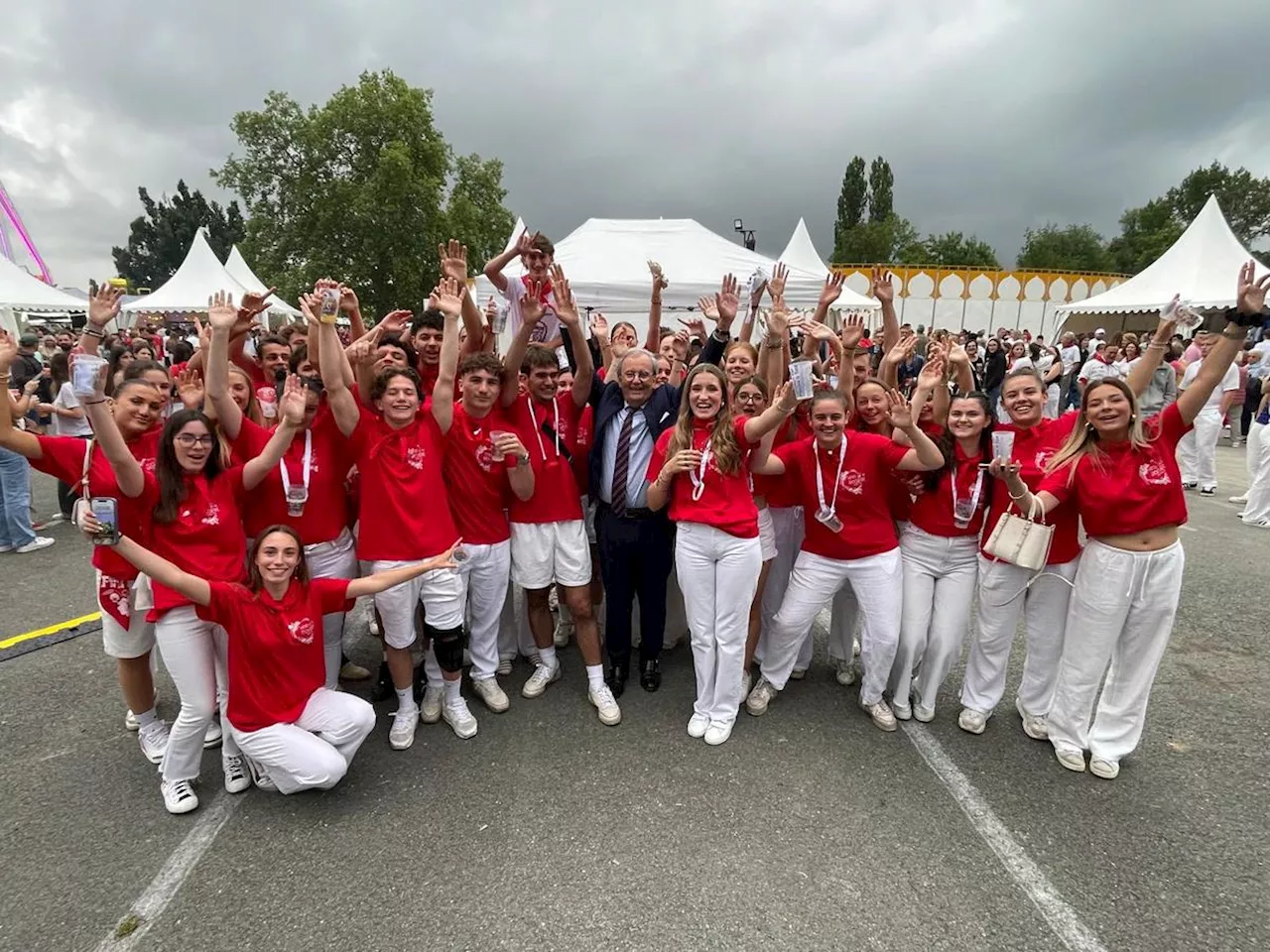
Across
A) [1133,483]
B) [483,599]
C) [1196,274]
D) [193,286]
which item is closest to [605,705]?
[483,599]

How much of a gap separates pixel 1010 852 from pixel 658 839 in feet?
4.68

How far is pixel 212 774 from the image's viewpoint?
321 centimetres

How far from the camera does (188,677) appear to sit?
2873 millimetres

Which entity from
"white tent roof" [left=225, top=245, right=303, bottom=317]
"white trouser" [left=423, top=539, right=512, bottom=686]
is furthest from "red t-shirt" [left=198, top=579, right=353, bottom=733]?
"white tent roof" [left=225, top=245, right=303, bottom=317]

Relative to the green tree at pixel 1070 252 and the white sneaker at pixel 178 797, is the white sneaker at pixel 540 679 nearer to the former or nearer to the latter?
the white sneaker at pixel 178 797

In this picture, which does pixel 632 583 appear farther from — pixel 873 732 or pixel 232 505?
pixel 232 505

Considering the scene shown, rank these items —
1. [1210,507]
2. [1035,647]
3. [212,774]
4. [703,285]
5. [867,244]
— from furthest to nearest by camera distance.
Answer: [867,244], [703,285], [1210,507], [1035,647], [212,774]

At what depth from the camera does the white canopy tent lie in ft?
52.9

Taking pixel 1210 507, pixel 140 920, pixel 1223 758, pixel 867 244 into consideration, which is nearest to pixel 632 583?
pixel 140 920

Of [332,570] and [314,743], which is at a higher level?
[332,570]

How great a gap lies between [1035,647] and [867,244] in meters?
74.0

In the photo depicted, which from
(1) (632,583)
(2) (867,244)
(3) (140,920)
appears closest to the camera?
(3) (140,920)

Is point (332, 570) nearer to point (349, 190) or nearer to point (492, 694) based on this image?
point (492, 694)

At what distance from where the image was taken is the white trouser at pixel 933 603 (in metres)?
3.45
